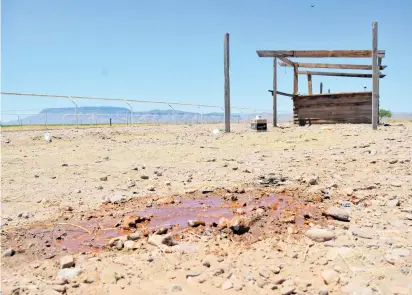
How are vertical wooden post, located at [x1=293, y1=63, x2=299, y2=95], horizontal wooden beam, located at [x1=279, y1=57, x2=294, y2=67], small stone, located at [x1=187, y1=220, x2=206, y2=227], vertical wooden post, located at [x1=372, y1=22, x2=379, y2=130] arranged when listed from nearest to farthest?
small stone, located at [x1=187, y1=220, x2=206, y2=227], vertical wooden post, located at [x1=372, y1=22, x2=379, y2=130], horizontal wooden beam, located at [x1=279, y1=57, x2=294, y2=67], vertical wooden post, located at [x1=293, y1=63, x2=299, y2=95]

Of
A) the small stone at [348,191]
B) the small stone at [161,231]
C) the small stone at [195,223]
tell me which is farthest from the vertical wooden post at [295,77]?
the small stone at [161,231]

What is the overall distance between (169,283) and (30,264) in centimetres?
119

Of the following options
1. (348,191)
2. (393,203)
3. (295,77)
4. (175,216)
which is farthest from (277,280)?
(295,77)

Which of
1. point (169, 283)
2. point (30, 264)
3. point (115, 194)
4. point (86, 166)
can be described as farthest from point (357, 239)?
point (86, 166)

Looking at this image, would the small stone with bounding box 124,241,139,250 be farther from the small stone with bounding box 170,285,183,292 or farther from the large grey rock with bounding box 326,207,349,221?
the large grey rock with bounding box 326,207,349,221

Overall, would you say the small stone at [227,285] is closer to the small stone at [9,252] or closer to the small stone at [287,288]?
the small stone at [287,288]

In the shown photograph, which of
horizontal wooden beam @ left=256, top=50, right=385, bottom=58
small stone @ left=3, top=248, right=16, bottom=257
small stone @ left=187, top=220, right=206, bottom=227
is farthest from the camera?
horizontal wooden beam @ left=256, top=50, right=385, bottom=58

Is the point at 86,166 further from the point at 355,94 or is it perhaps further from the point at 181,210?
the point at 355,94

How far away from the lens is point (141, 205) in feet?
15.9

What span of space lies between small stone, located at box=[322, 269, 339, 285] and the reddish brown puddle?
3.46 ft

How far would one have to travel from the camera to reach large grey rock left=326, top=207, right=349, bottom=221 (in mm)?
4062

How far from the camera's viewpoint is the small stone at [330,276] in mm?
2822

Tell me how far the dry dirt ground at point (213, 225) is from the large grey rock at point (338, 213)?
1 cm

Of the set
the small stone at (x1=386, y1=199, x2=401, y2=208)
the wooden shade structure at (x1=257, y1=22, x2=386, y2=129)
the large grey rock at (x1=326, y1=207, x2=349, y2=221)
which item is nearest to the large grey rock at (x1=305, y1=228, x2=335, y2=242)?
the large grey rock at (x1=326, y1=207, x2=349, y2=221)
